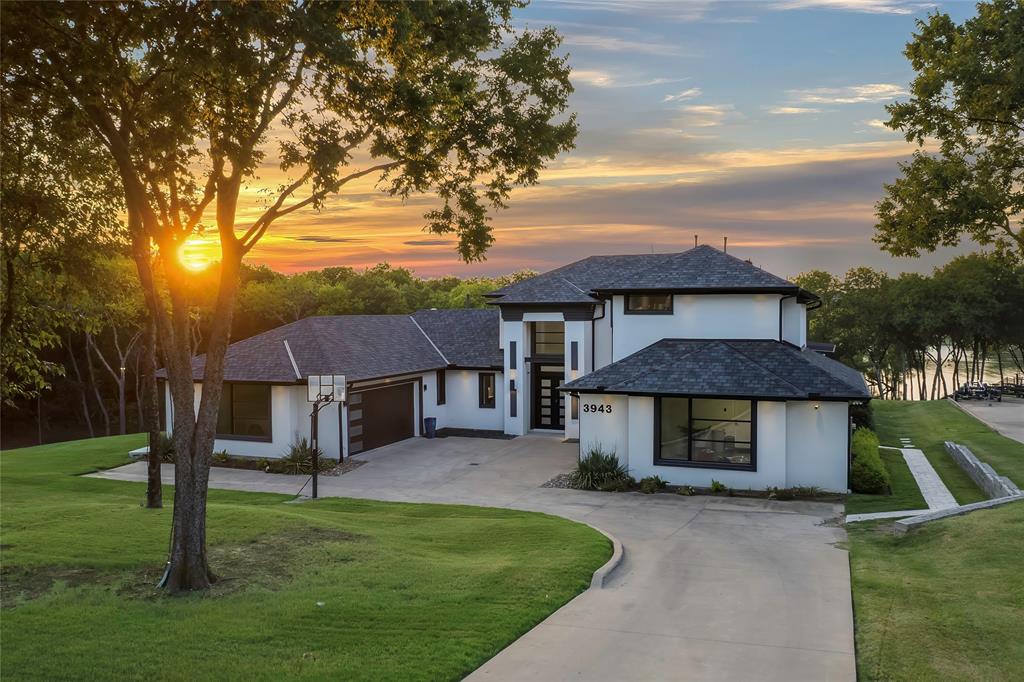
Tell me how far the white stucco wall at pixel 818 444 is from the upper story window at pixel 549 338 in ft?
42.4

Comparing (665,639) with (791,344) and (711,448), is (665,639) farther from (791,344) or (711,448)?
(791,344)

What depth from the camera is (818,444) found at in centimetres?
2194

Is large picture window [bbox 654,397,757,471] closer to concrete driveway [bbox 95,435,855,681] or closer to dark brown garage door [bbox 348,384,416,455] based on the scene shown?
concrete driveway [bbox 95,435,855,681]

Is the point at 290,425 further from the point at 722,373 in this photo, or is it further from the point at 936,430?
the point at 936,430

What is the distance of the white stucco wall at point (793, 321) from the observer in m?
26.7

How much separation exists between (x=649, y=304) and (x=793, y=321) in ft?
18.0

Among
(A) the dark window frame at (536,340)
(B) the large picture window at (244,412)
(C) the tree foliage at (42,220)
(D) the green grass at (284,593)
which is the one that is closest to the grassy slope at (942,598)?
(D) the green grass at (284,593)

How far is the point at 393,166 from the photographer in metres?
13.4

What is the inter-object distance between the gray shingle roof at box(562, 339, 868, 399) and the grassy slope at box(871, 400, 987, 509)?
13.1ft

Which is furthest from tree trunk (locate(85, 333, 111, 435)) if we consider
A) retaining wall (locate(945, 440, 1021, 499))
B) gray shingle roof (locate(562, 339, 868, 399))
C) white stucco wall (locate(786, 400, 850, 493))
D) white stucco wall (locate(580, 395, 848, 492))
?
retaining wall (locate(945, 440, 1021, 499))

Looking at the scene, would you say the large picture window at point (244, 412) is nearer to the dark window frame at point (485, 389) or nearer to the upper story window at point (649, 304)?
the dark window frame at point (485, 389)

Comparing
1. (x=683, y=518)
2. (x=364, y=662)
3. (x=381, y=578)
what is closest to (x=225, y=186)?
(x=381, y=578)

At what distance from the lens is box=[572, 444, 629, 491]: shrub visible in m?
23.1

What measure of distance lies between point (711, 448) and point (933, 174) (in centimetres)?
969
